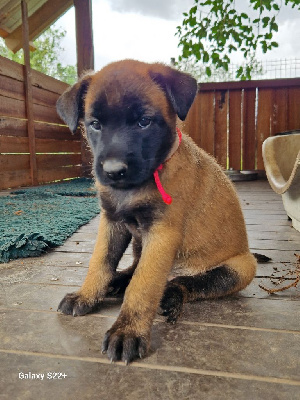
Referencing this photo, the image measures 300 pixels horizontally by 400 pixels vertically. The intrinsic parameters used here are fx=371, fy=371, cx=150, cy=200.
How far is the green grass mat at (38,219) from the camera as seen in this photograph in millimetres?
2523

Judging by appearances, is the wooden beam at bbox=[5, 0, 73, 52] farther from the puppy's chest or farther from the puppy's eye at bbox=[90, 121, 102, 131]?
the puppy's chest

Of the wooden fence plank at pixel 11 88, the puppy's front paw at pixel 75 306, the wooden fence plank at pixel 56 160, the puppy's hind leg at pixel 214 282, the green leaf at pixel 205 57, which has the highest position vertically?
the green leaf at pixel 205 57

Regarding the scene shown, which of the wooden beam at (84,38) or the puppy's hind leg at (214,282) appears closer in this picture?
the puppy's hind leg at (214,282)

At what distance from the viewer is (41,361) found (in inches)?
48.5

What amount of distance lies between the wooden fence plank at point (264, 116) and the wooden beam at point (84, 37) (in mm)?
3931

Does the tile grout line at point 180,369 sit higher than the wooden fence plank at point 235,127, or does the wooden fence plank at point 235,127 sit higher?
the wooden fence plank at point 235,127

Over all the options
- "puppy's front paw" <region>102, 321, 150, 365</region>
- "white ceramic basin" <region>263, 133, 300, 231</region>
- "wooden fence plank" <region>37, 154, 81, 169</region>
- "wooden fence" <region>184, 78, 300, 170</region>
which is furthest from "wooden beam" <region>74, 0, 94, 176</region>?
"puppy's front paw" <region>102, 321, 150, 365</region>

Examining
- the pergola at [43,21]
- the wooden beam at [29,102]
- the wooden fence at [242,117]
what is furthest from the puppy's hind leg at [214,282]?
the pergola at [43,21]

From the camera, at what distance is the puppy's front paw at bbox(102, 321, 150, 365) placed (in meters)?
1.25

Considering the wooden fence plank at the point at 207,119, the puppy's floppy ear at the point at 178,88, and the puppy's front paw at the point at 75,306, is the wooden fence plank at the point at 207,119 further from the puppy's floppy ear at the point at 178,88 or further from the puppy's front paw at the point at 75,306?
the puppy's front paw at the point at 75,306

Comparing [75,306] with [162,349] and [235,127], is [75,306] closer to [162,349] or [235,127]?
[162,349]

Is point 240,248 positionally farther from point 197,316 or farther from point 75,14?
point 75,14

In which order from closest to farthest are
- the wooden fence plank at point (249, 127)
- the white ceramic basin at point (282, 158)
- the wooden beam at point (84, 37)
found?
the white ceramic basin at point (282, 158) → the wooden beam at point (84, 37) → the wooden fence plank at point (249, 127)

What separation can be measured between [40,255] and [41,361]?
1.36 meters
